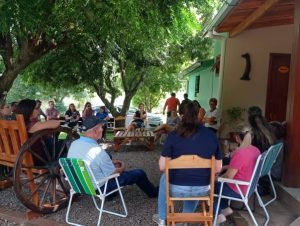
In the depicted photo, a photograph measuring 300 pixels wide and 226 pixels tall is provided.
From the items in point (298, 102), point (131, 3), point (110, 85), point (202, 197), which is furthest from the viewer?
point (110, 85)

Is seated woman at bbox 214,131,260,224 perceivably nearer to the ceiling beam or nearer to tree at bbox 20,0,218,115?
tree at bbox 20,0,218,115

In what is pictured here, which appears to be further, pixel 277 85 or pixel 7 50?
pixel 277 85

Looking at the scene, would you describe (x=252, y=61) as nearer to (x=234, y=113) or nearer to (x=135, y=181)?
(x=234, y=113)

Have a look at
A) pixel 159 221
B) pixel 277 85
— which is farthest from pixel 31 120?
pixel 277 85

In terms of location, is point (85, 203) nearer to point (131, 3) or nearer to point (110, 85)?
point (131, 3)

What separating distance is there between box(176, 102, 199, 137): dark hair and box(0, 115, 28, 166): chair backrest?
6.24 ft

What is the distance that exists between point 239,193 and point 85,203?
2.08m

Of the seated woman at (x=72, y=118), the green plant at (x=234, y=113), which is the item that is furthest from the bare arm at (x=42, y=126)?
the seated woman at (x=72, y=118)

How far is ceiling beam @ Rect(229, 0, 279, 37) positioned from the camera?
5.65 metres

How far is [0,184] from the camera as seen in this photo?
16.9 ft

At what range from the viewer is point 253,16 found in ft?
21.8

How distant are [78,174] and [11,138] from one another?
1280mm

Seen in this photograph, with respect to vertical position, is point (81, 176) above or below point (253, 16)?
below

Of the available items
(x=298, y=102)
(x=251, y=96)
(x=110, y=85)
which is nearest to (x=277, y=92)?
Answer: (x=251, y=96)
